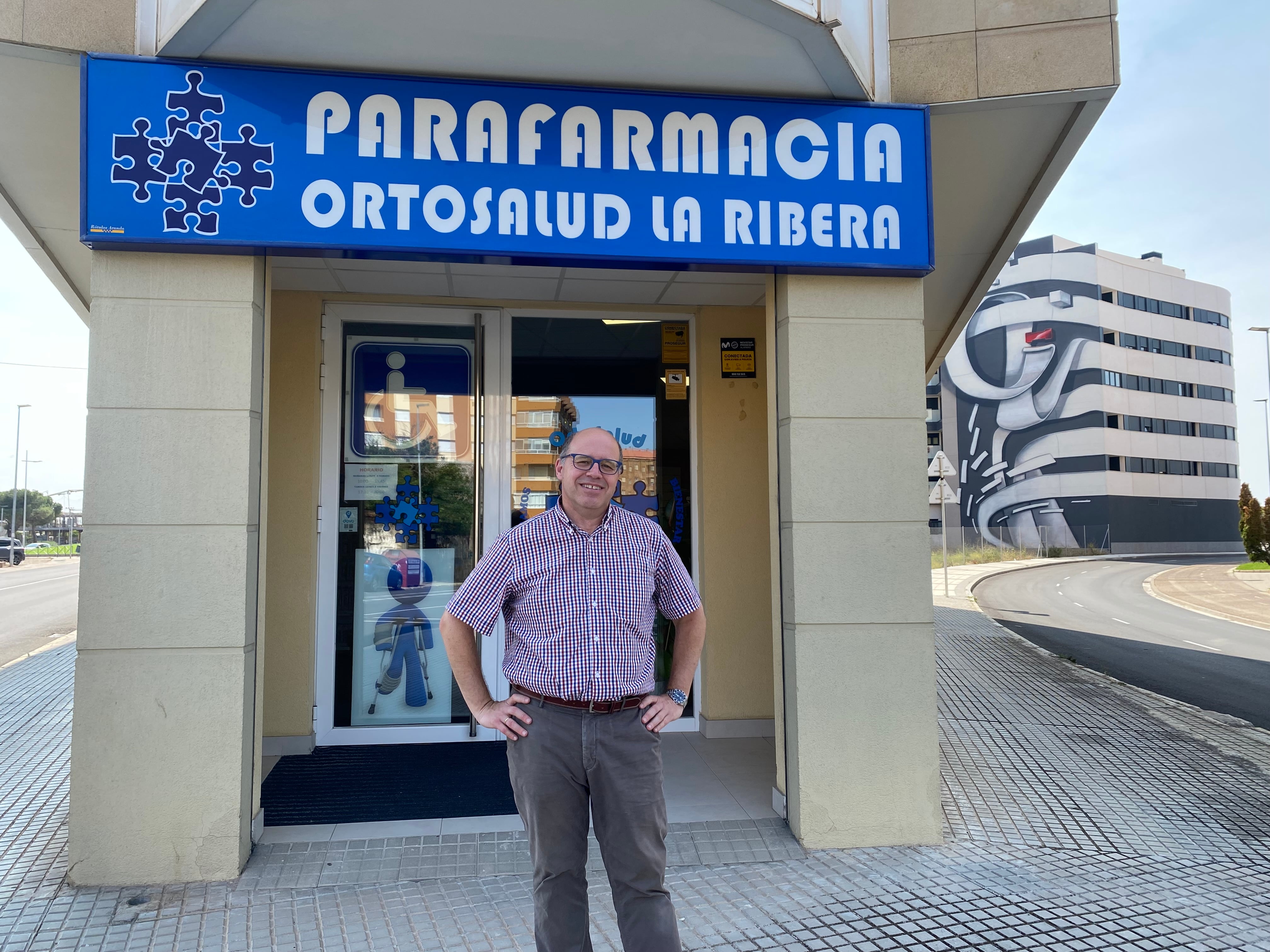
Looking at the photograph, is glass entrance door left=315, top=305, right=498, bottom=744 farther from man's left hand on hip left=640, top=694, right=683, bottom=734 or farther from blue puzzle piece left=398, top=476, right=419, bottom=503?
man's left hand on hip left=640, top=694, right=683, bottom=734

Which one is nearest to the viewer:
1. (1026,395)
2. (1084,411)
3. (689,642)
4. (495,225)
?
(689,642)

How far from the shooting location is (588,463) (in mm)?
2590

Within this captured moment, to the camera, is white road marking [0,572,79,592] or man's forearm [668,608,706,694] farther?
white road marking [0,572,79,592]

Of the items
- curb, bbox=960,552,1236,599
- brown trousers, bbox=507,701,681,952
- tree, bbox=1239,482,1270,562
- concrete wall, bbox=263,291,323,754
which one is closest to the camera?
brown trousers, bbox=507,701,681,952

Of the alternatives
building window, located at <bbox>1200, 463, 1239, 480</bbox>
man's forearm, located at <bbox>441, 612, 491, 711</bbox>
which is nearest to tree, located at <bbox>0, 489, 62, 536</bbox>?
man's forearm, located at <bbox>441, 612, 491, 711</bbox>

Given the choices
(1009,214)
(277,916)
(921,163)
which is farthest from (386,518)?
(1009,214)

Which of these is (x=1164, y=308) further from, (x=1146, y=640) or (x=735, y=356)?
(x=735, y=356)

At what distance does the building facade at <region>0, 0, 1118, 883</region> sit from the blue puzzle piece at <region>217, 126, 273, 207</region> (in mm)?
12

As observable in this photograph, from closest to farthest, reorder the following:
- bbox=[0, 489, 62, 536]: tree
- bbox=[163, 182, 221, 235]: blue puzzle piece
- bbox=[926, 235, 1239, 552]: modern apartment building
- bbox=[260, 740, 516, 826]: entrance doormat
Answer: bbox=[163, 182, 221, 235]: blue puzzle piece, bbox=[260, 740, 516, 826]: entrance doormat, bbox=[926, 235, 1239, 552]: modern apartment building, bbox=[0, 489, 62, 536]: tree

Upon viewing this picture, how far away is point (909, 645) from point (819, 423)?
3.94 feet

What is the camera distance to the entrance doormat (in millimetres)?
4430

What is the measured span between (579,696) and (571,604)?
0.91 ft

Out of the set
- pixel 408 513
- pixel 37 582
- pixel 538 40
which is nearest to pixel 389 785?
pixel 408 513

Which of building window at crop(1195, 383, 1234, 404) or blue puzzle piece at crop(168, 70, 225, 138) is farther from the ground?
building window at crop(1195, 383, 1234, 404)
